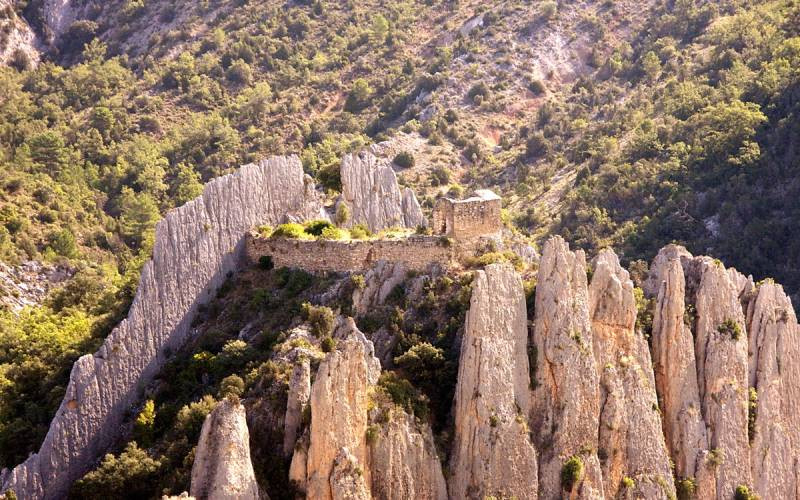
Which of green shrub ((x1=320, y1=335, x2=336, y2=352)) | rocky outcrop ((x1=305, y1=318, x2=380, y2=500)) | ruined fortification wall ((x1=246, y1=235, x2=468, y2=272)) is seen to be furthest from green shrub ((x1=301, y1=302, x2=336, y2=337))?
rocky outcrop ((x1=305, y1=318, x2=380, y2=500))

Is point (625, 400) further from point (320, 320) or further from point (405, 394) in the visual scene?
point (320, 320)

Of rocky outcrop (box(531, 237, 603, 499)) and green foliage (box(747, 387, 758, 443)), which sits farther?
green foliage (box(747, 387, 758, 443))

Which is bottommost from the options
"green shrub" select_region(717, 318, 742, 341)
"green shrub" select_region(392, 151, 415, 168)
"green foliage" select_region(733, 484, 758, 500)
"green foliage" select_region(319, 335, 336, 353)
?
"green foliage" select_region(733, 484, 758, 500)

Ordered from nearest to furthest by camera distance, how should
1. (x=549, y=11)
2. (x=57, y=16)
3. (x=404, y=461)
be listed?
(x=404, y=461)
(x=549, y=11)
(x=57, y=16)

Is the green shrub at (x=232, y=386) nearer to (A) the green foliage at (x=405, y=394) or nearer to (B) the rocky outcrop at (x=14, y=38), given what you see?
(A) the green foliage at (x=405, y=394)

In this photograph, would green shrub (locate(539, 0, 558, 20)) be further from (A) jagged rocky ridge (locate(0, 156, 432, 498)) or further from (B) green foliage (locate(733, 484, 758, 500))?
(B) green foliage (locate(733, 484, 758, 500))

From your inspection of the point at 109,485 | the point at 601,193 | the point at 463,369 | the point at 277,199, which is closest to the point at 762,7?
the point at 601,193

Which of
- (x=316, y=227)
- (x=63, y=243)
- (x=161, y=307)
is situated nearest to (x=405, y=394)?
(x=316, y=227)
